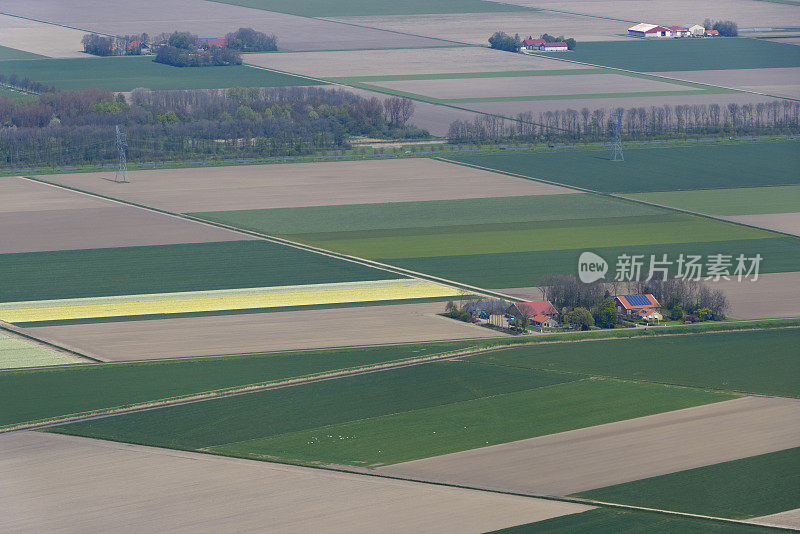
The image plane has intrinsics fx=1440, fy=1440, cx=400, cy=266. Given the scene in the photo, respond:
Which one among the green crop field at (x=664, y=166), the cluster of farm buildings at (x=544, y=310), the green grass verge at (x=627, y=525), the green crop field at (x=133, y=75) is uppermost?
the green crop field at (x=133, y=75)

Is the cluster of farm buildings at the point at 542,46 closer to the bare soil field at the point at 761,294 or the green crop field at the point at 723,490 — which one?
the bare soil field at the point at 761,294

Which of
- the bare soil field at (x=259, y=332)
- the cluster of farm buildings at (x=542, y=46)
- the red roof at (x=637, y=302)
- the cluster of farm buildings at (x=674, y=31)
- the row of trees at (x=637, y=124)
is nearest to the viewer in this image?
the bare soil field at (x=259, y=332)

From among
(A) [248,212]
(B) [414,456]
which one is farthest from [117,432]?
(A) [248,212]

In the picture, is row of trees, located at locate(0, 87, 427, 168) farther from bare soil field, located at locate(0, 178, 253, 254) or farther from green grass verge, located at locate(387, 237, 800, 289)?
green grass verge, located at locate(387, 237, 800, 289)

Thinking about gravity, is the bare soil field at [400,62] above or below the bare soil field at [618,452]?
above

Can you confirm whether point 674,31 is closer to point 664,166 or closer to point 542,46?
point 542,46

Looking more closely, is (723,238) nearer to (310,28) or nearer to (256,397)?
(256,397)

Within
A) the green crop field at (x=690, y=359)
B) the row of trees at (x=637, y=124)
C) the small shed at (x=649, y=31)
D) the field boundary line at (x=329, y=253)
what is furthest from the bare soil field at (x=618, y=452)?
the small shed at (x=649, y=31)

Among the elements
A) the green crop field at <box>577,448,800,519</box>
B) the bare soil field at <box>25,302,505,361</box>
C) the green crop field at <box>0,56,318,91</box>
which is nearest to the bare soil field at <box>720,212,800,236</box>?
the bare soil field at <box>25,302,505,361</box>
